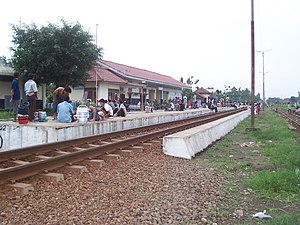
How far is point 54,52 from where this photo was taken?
79.4ft

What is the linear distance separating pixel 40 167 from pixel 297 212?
4.33 m

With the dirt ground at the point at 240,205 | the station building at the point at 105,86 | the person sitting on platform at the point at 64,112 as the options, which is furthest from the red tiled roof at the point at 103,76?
the dirt ground at the point at 240,205

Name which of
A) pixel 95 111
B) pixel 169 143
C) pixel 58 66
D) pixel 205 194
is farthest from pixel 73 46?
pixel 205 194

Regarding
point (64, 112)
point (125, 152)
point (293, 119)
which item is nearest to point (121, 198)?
point (125, 152)

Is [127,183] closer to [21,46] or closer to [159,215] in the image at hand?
[159,215]

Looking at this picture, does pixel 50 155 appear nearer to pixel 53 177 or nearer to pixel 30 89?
pixel 53 177

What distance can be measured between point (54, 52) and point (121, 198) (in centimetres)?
2127

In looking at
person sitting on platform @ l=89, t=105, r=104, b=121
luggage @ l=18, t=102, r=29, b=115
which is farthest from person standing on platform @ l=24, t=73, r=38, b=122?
person sitting on platform @ l=89, t=105, r=104, b=121

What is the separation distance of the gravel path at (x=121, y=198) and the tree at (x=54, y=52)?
61.9 ft

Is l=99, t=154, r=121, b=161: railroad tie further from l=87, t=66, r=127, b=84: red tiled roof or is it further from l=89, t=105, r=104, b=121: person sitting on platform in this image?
l=87, t=66, r=127, b=84: red tiled roof

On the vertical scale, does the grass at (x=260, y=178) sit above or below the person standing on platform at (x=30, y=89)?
below

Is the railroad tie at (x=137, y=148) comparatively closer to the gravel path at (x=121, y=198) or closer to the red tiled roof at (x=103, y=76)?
the gravel path at (x=121, y=198)

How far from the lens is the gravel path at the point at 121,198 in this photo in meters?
3.99

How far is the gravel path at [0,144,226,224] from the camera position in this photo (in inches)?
157
